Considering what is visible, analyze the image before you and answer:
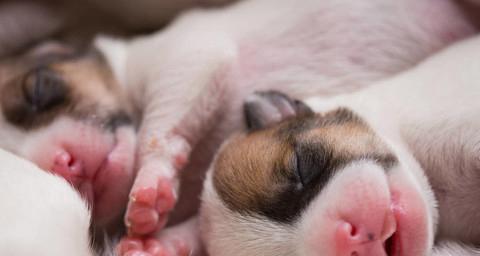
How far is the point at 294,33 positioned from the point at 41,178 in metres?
0.91

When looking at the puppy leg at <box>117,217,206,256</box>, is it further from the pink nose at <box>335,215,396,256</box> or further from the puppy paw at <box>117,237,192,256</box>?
the pink nose at <box>335,215,396,256</box>

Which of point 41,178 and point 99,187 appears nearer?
point 41,178

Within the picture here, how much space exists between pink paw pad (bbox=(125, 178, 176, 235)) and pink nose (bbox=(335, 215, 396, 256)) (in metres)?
0.49

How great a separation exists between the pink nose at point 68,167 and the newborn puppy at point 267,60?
0.17 meters

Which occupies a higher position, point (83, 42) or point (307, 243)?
point (307, 243)

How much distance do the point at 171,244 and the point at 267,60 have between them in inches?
24.8

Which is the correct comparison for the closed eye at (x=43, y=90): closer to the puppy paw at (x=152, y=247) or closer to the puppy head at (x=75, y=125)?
the puppy head at (x=75, y=125)

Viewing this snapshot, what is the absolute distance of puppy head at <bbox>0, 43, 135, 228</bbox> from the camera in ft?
5.46

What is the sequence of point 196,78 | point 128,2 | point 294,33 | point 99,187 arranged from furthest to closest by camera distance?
point 128,2, point 294,33, point 196,78, point 99,187

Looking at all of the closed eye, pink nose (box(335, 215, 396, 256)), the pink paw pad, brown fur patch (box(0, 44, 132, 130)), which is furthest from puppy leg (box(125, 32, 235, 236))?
pink nose (box(335, 215, 396, 256))

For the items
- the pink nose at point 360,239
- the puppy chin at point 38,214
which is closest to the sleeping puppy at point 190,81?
the puppy chin at point 38,214

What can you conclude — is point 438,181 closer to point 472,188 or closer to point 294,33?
point 472,188

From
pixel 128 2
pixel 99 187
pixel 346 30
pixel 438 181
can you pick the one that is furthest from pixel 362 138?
pixel 128 2

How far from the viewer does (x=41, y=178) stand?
1.36 meters
